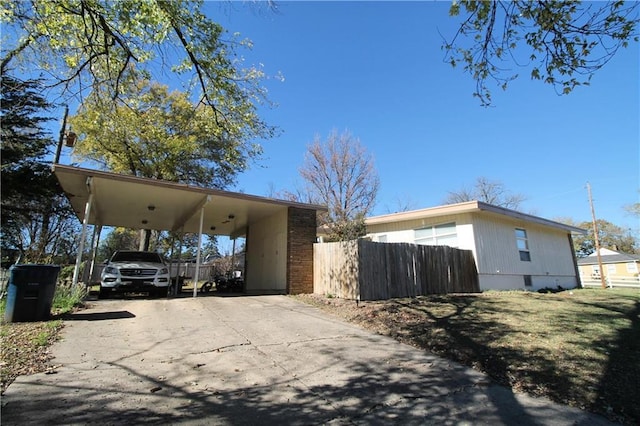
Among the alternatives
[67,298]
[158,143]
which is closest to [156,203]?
[67,298]

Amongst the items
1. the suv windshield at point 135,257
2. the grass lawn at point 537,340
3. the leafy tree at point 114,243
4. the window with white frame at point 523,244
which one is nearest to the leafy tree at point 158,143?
the suv windshield at point 135,257

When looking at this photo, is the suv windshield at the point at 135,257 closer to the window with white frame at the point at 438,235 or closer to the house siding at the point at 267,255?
the house siding at the point at 267,255

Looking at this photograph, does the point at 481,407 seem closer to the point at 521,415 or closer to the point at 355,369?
the point at 521,415

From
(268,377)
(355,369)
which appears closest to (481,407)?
(355,369)

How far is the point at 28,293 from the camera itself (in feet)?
20.4

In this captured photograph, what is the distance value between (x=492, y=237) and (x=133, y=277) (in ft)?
43.4

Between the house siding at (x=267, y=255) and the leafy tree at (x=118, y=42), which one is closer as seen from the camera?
the leafy tree at (x=118, y=42)

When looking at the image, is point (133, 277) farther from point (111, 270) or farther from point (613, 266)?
point (613, 266)

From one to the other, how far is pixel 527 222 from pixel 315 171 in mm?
12795

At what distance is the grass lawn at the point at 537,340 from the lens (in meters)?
→ 3.79

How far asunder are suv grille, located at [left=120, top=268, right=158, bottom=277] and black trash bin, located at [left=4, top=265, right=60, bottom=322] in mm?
4143

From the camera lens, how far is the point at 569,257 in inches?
738

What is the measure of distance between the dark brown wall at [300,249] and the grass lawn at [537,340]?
1967mm

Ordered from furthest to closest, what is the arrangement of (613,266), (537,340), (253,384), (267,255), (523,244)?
(613,266), (523,244), (267,255), (537,340), (253,384)
